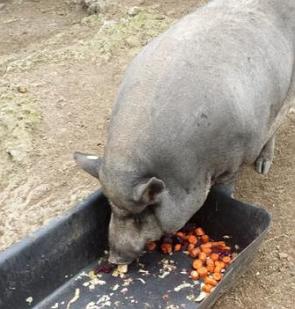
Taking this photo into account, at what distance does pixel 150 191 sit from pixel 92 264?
0.79 metres

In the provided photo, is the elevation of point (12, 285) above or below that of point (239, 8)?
below

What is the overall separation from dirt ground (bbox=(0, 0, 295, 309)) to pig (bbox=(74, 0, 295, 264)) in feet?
1.70

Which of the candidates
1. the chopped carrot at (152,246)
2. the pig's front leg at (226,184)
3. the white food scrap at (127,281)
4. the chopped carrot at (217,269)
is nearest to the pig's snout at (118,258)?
the white food scrap at (127,281)

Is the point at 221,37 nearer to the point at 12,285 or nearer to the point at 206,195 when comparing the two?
the point at 206,195

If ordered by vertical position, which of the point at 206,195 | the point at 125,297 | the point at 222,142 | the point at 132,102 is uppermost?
the point at 132,102

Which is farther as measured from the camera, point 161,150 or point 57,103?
point 57,103

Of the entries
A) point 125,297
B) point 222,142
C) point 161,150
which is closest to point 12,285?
point 125,297

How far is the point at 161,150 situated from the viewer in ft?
10.00

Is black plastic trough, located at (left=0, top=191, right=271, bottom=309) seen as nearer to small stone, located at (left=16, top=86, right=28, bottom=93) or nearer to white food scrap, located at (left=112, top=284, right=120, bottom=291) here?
white food scrap, located at (left=112, top=284, right=120, bottom=291)

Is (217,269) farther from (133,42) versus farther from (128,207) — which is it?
(133,42)

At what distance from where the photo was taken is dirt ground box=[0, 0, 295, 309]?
12.1 ft

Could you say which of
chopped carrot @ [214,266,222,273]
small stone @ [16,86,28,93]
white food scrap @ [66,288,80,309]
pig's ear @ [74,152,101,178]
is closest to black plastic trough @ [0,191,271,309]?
white food scrap @ [66,288,80,309]

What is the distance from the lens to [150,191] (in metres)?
3.03

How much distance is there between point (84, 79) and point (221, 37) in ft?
6.55
